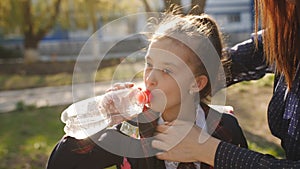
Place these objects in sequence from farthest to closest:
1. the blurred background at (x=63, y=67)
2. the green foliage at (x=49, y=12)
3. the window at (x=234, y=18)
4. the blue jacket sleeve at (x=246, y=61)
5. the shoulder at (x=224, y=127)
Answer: the window at (x=234, y=18) < the green foliage at (x=49, y=12) < the blurred background at (x=63, y=67) < the blue jacket sleeve at (x=246, y=61) < the shoulder at (x=224, y=127)

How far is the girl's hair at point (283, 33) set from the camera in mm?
1438

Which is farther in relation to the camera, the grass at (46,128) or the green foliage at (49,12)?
the green foliage at (49,12)

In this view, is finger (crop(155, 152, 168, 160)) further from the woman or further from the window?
the window

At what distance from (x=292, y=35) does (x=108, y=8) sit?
15.3 m

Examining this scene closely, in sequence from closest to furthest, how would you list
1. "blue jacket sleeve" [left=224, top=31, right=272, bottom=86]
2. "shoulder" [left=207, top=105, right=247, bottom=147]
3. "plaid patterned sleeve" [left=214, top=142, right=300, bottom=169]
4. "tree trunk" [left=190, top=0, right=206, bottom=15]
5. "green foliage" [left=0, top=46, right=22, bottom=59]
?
"plaid patterned sleeve" [left=214, top=142, right=300, bottom=169], "shoulder" [left=207, top=105, right=247, bottom=147], "blue jacket sleeve" [left=224, top=31, right=272, bottom=86], "tree trunk" [left=190, top=0, right=206, bottom=15], "green foliage" [left=0, top=46, right=22, bottom=59]

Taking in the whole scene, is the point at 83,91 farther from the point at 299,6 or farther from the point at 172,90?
the point at 299,6

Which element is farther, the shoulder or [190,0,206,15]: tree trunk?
[190,0,206,15]: tree trunk

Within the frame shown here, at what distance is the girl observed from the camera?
1.43 metres

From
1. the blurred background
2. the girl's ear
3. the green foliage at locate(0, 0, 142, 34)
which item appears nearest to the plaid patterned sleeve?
the girl's ear

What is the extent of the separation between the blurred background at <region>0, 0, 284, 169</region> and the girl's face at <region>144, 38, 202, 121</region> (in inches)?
6.3

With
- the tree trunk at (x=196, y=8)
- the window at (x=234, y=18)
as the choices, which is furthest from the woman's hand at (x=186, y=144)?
the window at (x=234, y=18)

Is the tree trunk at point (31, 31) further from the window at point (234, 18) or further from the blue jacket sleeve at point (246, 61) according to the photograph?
the blue jacket sleeve at point (246, 61)

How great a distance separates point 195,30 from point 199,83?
163 millimetres

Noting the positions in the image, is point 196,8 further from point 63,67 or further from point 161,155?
point 63,67
